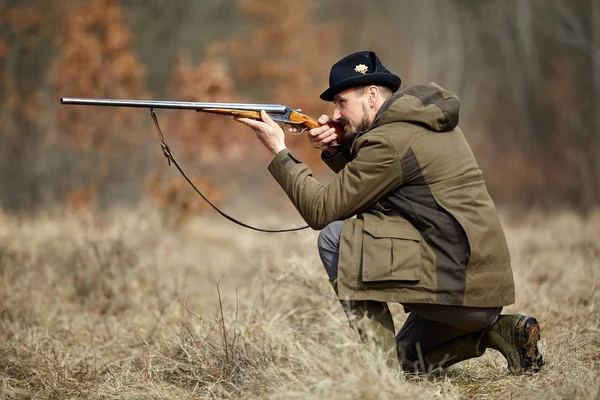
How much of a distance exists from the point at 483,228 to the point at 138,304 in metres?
3.44

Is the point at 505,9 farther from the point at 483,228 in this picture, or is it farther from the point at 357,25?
the point at 483,228

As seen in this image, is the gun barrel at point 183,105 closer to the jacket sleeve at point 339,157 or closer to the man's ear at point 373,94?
the jacket sleeve at point 339,157

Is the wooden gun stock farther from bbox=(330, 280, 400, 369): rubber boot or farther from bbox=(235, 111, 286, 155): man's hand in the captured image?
bbox=(330, 280, 400, 369): rubber boot

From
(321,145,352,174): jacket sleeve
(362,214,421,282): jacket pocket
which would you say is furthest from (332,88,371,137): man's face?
(362,214,421,282): jacket pocket

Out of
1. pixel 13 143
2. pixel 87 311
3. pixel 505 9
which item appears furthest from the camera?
pixel 505 9

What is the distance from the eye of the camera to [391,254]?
3.66 m

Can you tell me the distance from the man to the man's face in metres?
0.08

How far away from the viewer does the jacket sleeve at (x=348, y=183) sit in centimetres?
374

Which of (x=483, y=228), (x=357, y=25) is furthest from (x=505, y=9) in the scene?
(x=483, y=228)

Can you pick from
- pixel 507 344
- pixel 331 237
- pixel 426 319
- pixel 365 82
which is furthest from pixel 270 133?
pixel 507 344

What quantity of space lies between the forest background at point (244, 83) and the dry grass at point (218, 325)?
3.26 m

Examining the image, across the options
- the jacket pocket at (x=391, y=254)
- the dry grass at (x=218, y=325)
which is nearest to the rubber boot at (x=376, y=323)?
the dry grass at (x=218, y=325)

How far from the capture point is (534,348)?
4.07 meters

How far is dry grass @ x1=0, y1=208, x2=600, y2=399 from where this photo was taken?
3.77 metres
